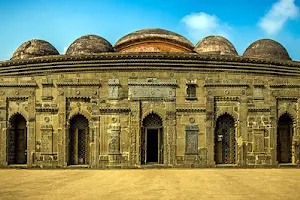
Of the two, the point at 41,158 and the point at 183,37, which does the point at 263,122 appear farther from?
the point at 41,158

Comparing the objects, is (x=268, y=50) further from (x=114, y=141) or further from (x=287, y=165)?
(x=114, y=141)

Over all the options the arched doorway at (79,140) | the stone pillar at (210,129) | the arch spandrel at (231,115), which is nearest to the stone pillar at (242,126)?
the arch spandrel at (231,115)

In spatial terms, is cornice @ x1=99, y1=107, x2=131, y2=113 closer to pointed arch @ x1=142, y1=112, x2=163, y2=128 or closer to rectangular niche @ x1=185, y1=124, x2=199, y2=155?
pointed arch @ x1=142, y1=112, x2=163, y2=128

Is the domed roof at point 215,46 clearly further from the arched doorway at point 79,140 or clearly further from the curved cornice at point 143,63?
the arched doorway at point 79,140

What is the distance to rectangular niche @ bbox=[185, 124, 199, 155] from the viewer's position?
36.0ft

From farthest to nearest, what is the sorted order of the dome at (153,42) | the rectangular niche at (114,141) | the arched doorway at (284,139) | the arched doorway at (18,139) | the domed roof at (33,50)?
the dome at (153,42)
the domed roof at (33,50)
the arched doorway at (284,139)
the arched doorway at (18,139)
the rectangular niche at (114,141)

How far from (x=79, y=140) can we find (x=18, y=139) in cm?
260

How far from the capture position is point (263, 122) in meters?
11.4

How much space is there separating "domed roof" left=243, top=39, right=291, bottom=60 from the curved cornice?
1975 millimetres

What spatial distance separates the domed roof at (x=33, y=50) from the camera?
13776mm

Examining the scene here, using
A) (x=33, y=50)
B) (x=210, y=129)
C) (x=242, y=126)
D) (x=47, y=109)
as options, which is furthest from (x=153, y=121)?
(x=33, y=50)

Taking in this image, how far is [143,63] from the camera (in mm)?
11109

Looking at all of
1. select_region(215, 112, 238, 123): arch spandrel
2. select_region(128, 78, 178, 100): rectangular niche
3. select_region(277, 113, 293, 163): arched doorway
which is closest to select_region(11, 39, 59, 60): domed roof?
select_region(128, 78, 178, 100): rectangular niche

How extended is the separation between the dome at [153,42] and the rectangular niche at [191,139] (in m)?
4.89
